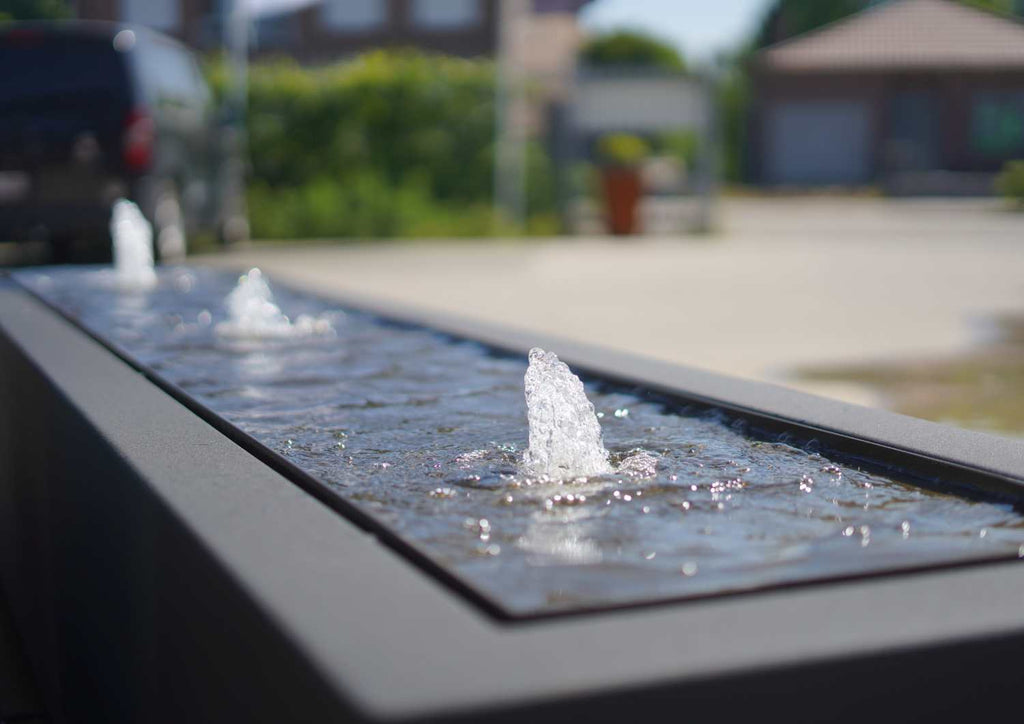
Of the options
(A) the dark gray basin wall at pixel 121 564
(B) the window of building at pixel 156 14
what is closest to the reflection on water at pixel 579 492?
(A) the dark gray basin wall at pixel 121 564

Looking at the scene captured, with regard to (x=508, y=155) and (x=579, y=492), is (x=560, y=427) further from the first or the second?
(x=508, y=155)

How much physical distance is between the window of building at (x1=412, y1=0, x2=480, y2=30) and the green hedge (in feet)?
39.7

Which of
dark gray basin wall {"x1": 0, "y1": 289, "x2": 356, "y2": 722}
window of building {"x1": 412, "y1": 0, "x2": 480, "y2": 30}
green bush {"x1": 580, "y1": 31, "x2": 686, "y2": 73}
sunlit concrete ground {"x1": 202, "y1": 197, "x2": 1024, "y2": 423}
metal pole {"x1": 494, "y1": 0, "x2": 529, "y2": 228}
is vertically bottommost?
sunlit concrete ground {"x1": 202, "y1": 197, "x2": 1024, "y2": 423}

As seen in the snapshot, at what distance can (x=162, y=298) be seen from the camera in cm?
568

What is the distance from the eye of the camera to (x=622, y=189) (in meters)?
18.0

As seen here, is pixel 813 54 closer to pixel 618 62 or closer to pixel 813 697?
pixel 618 62

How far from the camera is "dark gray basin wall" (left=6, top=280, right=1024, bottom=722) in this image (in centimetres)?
120

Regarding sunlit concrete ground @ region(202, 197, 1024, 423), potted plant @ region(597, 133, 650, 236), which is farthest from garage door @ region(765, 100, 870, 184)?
potted plant @ region(597, 133, 650, 236)

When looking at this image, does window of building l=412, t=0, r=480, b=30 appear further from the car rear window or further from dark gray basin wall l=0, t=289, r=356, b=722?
dark gray basin wall l=0, t=289, r=356, b=722

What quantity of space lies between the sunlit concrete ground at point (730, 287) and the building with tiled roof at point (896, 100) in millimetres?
2889

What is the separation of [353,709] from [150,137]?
976cm

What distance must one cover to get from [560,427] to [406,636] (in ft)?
3.82

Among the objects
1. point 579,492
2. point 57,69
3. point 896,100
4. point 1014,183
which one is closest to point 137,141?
point 57,69

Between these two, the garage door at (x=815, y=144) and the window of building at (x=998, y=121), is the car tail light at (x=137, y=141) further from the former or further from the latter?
the garage door at (x=815, y=144)
